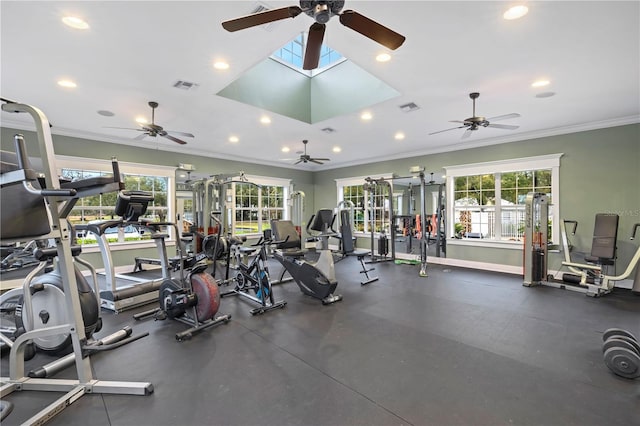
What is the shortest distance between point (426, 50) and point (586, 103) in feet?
10.7

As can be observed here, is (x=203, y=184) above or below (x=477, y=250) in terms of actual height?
above

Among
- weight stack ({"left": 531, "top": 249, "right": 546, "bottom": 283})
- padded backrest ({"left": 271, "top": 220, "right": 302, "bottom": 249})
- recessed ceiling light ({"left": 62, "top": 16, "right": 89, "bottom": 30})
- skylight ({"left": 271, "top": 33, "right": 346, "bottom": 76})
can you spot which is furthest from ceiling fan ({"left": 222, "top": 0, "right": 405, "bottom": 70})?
weight stack ({"left": 531, "top": 249, "right": 546, "bottom": 283})

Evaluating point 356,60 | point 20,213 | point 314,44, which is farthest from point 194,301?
point 356,60

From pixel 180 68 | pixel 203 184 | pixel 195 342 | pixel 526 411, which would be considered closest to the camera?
pixel 526 411

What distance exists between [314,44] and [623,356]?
3457 millimetres

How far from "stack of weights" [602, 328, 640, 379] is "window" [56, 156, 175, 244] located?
6.43 metres

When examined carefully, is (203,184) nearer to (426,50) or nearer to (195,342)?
(195,342)

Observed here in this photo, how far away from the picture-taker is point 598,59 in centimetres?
304

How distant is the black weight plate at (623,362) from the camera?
6.96 feet

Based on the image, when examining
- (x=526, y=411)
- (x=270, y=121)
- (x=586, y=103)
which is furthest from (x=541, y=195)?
(x=270, y=121)

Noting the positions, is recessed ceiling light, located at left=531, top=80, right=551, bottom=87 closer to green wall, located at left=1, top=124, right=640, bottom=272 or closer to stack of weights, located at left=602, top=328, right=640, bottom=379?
green wall, located at left=1, top=124, right=640, bottom=272

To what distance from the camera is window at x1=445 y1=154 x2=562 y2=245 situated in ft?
18.7

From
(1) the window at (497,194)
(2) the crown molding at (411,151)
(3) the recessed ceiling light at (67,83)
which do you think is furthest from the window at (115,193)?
(1) the window at (497,194)

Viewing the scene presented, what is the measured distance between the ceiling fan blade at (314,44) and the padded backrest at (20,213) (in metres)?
2.12
